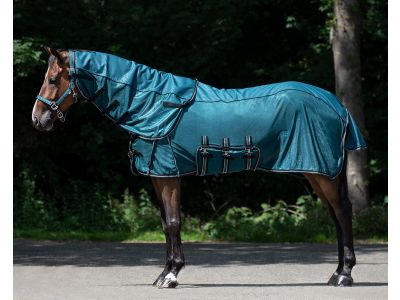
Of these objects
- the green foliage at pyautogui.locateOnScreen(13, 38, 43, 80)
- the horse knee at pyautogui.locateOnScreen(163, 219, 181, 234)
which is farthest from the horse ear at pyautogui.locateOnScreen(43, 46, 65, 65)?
the green foliage at pyautogui.locateOnScreen(13, 38, 43, 80)

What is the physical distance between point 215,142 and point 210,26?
10.2 m

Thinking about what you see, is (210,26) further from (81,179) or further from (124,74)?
(124,74)

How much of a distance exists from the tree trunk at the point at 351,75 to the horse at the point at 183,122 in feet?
24.5

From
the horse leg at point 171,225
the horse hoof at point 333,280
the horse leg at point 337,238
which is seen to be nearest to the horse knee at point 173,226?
the horse leg at point 171,225

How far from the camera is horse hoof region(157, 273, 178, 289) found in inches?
387

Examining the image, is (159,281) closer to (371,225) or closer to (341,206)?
(341,206)

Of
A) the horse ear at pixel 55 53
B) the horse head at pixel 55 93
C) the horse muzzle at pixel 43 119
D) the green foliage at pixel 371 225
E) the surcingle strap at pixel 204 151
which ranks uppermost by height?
the horse ear at pixel 55 53

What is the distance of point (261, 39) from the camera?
69.8 ft

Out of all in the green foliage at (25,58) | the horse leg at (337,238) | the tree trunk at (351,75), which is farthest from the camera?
the tree trunk at (351,75)

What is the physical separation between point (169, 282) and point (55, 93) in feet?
7.30

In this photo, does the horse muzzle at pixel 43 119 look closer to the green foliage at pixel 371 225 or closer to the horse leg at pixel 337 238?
the horse leg at pixel 337 238

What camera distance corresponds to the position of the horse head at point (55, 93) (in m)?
9.95

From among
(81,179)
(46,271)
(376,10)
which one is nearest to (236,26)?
(376,10)

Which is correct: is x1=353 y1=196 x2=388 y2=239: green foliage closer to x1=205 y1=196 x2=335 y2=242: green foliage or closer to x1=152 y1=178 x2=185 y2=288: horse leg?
x1=205 y1=196 x2=335 y2=242: green foliage
